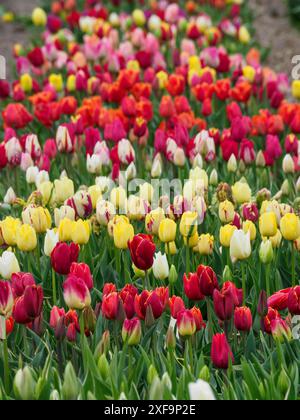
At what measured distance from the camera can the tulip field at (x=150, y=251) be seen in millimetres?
3070

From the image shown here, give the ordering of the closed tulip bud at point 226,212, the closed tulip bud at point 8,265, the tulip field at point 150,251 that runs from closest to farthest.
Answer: the tulip field at point 150,251, the closed tulip bud at point 8,265, the closed tulip bud at point 226,212

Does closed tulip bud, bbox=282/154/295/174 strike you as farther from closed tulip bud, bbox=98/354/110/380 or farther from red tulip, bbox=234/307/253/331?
closed tulip bud, bbox=98/354/110/380

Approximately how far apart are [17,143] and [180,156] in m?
0.90

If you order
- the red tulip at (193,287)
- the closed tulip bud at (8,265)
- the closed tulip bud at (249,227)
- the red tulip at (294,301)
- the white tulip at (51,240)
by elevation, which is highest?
the closed tulip bud at (249,227)

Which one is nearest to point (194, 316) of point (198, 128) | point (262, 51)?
point (198, 128)

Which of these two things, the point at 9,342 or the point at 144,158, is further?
the point at 144,158

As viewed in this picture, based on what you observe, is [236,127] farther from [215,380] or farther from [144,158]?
[215,380]

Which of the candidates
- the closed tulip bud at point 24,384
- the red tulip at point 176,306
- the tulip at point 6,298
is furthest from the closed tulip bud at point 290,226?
the closed tulip bud at point 24,384

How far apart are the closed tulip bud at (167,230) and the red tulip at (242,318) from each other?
0.58 metres

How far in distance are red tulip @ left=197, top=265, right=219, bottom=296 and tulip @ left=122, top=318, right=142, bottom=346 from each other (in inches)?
11.7

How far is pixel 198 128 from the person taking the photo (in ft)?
19.6

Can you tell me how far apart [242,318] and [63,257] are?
2.30 ft

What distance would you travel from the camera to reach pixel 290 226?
12.0 ft

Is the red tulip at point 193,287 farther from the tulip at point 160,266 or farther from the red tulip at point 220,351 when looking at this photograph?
the red tulip at point 220,351
